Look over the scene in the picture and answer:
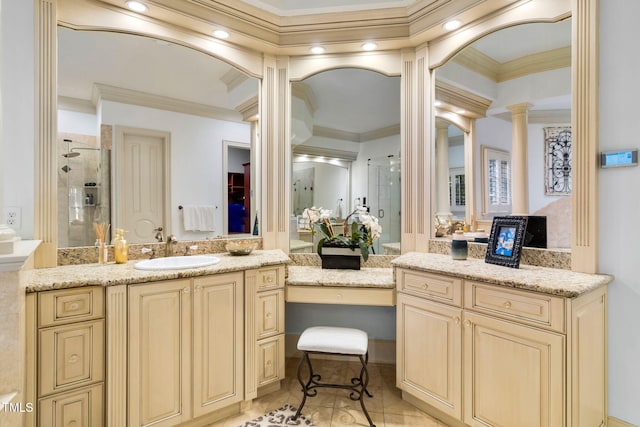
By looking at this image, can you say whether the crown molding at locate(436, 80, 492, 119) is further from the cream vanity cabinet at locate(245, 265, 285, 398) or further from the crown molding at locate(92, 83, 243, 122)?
the cream vanity cabinet at locate(245, 265, 285, 398)

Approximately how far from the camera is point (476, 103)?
8.06 ft

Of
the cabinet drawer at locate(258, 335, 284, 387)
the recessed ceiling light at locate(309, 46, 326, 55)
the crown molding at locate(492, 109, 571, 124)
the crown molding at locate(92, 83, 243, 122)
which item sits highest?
the recessed ceiling light at locate(309, 46, 326, 55)

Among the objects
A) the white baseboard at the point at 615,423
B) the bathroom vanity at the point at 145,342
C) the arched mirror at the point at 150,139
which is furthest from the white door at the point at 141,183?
the white baseboard at the point at 615,423

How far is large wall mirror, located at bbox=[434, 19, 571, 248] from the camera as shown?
2.01 meters

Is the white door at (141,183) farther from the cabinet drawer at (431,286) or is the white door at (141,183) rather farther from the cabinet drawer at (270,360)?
the cabinet drawer at (431,286)

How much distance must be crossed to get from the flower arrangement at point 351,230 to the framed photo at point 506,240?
2.66 ft

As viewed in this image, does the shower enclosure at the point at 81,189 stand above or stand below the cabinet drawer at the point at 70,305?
above

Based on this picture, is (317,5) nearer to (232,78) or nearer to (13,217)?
(232,78)

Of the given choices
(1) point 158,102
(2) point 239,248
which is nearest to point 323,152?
(2) point 239,248

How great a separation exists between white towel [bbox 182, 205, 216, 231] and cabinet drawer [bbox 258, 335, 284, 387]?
0.99 meters

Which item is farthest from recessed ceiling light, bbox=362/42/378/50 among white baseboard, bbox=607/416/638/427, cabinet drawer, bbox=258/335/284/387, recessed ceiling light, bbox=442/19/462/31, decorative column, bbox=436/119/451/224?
white baseboard, bbox=607/416/638/427

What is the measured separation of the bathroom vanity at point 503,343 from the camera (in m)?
1.54

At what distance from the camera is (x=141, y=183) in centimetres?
239

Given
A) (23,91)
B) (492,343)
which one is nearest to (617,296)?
(492,343)
